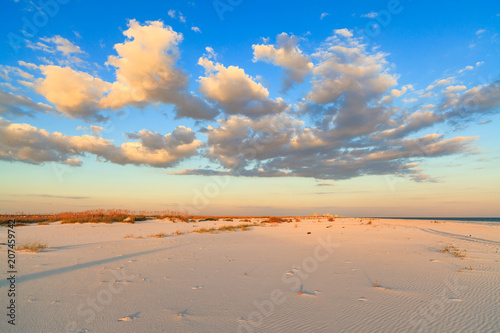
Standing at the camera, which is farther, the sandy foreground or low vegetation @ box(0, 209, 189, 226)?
low vegetation @ box(0, 209, 189, 226)

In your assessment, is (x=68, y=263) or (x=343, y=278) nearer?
(x=343, y=278)

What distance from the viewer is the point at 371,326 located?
3.82 m

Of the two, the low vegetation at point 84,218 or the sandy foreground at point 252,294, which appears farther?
the low vegetation at point 84,218

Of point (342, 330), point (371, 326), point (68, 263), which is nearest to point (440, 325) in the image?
point (371, 326)

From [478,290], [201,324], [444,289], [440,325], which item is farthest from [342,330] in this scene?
[478,290]

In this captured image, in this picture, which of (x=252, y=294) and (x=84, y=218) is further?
(x=84, y=218)

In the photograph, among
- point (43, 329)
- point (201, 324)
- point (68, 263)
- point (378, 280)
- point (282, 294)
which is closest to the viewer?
point (43, 329)

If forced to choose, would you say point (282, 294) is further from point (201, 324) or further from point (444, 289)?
point (444, 289)

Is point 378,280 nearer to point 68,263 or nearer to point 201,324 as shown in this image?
point 201,324

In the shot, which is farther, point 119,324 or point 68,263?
point 68,263

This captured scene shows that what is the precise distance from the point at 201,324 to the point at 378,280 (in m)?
4.70

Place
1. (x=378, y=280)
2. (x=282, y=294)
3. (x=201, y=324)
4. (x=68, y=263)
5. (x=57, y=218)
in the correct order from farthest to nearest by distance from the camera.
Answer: (x=57, y=218)
(x=68, y=263)
(x=378, y=280)
(x=282, y=294)
(x=201, y=324)

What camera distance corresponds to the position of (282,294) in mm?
5270

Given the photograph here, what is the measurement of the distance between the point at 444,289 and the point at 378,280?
1.32m
